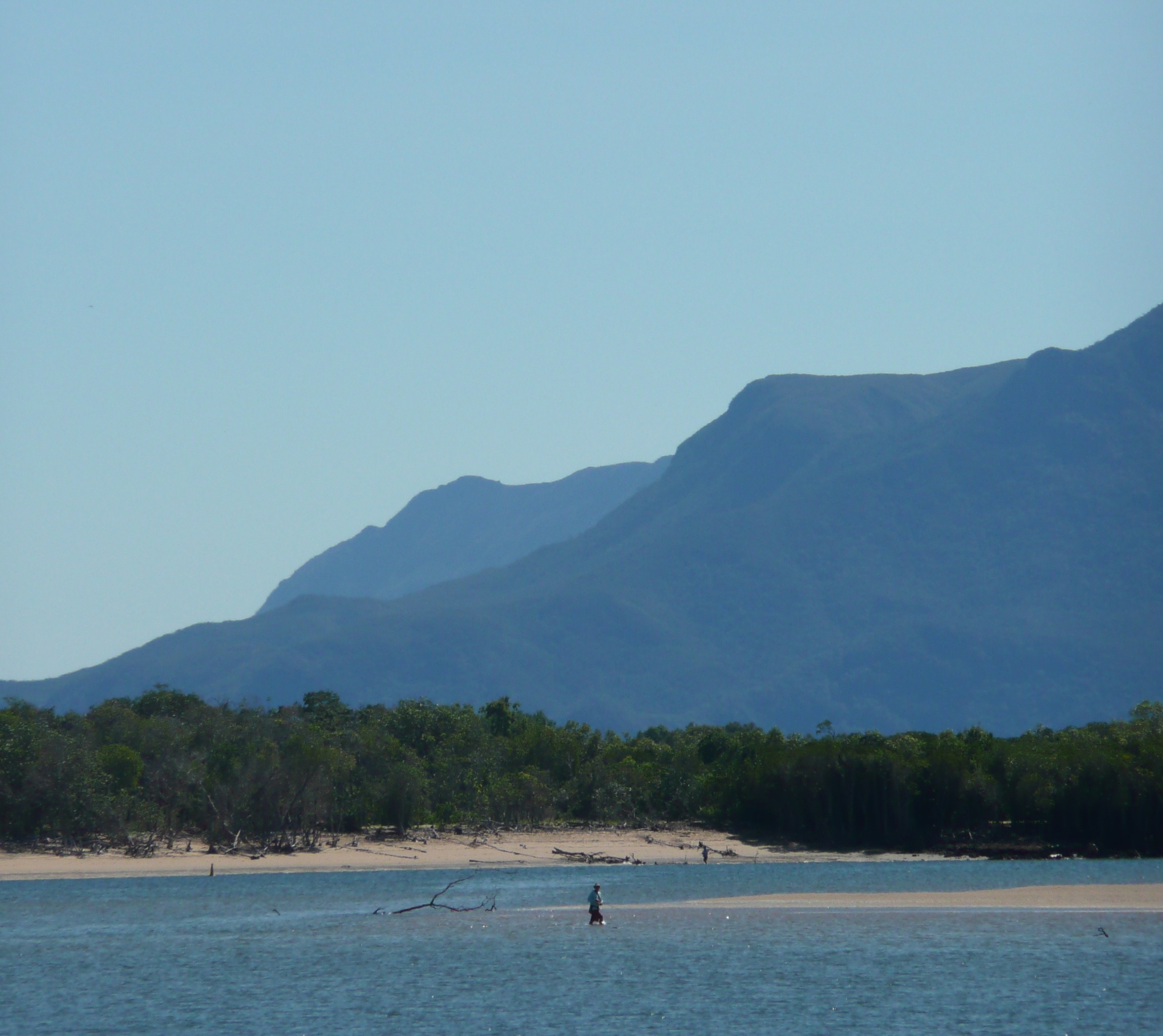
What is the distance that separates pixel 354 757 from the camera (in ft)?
276

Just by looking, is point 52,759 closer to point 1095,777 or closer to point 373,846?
point 373,846

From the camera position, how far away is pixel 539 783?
9212cm

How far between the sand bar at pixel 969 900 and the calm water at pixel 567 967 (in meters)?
1.56

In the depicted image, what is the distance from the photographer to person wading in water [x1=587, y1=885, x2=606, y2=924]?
52.5 metres

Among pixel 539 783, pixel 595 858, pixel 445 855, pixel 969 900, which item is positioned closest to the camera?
pixel 969 900

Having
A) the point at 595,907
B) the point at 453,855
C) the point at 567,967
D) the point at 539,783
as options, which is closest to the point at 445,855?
the point at 453,855

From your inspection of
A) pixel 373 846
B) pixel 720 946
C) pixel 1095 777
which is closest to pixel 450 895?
pixel 373 846

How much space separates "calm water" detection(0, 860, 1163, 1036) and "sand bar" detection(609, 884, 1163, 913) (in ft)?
5.12

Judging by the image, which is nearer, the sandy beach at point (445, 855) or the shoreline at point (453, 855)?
the sandy beach at point (445, 855)

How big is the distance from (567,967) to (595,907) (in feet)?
24.5

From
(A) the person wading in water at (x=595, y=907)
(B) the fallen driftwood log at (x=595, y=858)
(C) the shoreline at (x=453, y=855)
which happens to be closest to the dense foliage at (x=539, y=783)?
(C) the shoreline at (x=453, y=855)

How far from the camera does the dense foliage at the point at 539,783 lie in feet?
249

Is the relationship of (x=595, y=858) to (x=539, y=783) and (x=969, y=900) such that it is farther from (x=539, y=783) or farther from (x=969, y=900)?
(x=969, y=900)

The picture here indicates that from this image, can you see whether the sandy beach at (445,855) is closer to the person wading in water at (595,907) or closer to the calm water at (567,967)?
the calm water at (567,967)
